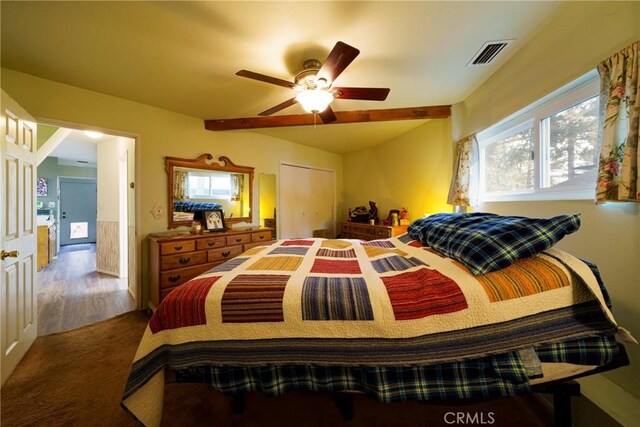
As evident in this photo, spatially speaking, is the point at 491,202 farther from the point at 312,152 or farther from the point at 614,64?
the point at 312,152

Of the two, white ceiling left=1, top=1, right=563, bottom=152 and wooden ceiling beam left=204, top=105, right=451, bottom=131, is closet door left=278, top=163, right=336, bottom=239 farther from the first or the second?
white ceiling left=1, top=1, right=563, bottom=152

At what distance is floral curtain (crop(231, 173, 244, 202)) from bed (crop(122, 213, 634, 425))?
2.45m

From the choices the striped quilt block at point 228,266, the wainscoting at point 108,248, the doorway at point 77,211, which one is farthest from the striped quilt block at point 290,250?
the doorway at point 77,211

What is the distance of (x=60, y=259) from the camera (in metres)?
4.79

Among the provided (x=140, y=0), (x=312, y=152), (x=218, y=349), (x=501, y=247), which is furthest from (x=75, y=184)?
(x=501, y=247)

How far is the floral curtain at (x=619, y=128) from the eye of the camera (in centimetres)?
101

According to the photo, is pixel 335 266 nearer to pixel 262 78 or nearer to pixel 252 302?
pixel 252 302

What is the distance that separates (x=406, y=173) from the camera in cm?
341

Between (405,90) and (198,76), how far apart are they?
6.48 ft

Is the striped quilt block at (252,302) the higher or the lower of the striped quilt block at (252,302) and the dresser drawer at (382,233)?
the lower

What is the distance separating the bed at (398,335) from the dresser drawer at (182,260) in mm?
1548

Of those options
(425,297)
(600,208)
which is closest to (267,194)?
(425,297)

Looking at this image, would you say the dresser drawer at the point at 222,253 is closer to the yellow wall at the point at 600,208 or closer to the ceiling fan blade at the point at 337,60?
the ceiling fan blade at the point at 337,60

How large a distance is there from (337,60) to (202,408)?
226cm
